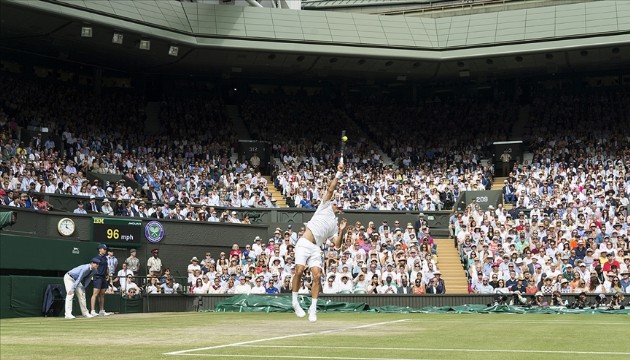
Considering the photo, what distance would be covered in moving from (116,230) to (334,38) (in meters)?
17.7

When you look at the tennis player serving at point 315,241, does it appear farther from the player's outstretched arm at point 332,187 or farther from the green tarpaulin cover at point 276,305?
the green tarpaulin cover at point 276,305

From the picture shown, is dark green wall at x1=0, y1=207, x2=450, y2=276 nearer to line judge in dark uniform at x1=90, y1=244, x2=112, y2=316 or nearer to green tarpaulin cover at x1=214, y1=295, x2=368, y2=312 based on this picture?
line judge in dark uniform at x1=90, y1=244, x2=112, y2=316

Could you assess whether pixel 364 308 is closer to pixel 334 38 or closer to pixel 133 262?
pixel 133 262

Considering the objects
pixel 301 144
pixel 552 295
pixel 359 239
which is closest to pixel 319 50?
pixel 301 144

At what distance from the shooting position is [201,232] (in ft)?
Answer: 125

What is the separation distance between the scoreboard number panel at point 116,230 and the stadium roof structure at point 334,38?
34.4 ft

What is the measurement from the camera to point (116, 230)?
34.9 meters

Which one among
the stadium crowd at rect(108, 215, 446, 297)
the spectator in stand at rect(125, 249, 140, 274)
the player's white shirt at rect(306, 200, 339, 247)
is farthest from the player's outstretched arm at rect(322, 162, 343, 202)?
the spectator in stand at rect(125, 249, 140, 274)

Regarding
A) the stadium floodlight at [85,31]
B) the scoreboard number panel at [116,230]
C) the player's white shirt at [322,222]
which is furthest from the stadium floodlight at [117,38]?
the player's white shirt at [322,222]

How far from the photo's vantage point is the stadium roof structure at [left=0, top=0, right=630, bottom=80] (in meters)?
42.8

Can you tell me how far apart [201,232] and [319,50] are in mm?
13531

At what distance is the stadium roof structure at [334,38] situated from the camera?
141 ft

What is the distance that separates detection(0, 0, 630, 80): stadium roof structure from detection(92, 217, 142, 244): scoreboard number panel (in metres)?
10.5

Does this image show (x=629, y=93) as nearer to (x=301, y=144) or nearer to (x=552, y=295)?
(x=301, y=144)
